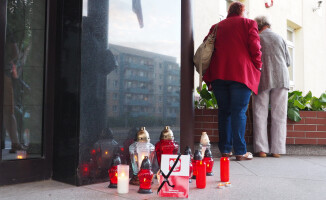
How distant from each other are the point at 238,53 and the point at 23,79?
7.14ft

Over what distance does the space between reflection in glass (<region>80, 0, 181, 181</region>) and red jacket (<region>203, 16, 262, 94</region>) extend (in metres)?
0.63

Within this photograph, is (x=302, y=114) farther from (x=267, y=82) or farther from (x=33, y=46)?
(x=33, y=46)

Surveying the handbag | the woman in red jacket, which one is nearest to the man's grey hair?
the woman in red jacket

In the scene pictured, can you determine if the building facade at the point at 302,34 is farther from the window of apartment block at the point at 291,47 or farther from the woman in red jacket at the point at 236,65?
the woman in red jacket at the point at 236,65

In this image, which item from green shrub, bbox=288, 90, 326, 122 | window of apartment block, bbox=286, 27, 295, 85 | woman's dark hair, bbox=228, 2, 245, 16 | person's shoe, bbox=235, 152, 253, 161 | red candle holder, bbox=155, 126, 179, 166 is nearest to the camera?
red candle holder, bbox=155, 126, 179, 166

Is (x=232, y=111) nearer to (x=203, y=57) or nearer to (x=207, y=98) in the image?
(x=203, y=57)

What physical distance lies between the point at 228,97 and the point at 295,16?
280 inches

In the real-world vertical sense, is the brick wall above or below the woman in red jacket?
below

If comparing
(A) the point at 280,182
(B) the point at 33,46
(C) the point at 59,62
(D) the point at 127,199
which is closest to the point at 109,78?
(C) the point at 59,62

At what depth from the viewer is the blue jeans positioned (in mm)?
3807

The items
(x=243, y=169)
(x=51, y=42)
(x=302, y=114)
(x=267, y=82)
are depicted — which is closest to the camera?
(x=51, y=42)

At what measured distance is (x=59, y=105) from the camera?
2.74 metres

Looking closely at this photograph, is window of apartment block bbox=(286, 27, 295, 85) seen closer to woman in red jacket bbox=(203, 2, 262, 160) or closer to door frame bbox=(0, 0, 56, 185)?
woman in red jacket bbox=(203, 2, 262, 160)

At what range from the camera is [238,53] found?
3781mm
